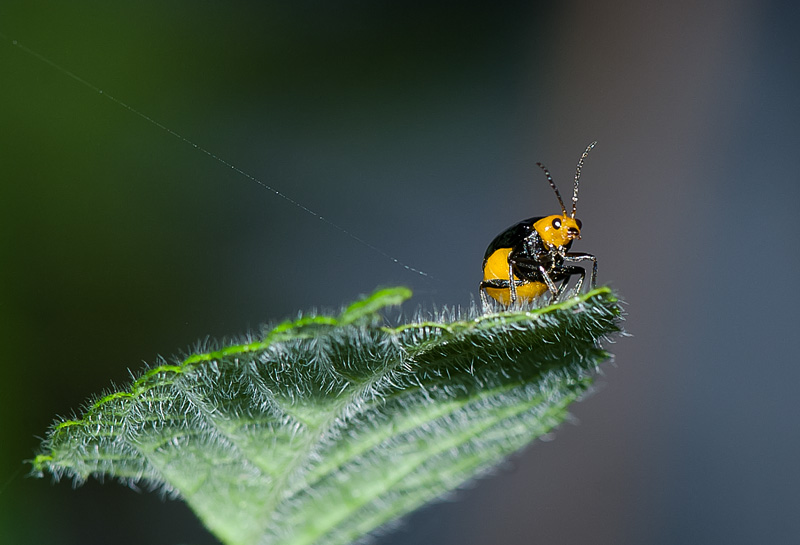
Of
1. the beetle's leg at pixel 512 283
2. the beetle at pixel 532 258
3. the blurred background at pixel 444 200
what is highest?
the blurred background at pixel 444 200

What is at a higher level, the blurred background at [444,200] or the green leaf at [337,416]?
the blurred background at [444,200]

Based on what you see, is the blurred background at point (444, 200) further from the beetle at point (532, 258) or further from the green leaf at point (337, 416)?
the green leaf at point (337, 416)

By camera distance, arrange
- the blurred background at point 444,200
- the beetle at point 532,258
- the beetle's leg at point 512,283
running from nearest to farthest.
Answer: the beetle's leg at point 512,283 < the beetle at point 532,258 < the blurred background at point 444,200

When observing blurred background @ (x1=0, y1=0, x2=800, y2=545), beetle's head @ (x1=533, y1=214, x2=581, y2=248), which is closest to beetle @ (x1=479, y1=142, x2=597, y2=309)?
beetle's head @ (x1=533, y1=214, x2=581, y2=248)

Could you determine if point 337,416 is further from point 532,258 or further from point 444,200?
point 444,200

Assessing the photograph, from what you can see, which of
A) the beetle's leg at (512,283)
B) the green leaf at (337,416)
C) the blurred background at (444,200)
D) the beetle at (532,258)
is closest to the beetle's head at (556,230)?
the beetle at (532,258)

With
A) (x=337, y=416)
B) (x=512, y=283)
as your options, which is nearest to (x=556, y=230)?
(x=512, y=283)

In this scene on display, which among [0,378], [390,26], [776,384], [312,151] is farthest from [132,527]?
[776,384]
